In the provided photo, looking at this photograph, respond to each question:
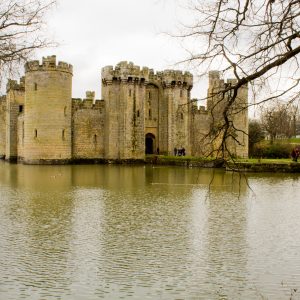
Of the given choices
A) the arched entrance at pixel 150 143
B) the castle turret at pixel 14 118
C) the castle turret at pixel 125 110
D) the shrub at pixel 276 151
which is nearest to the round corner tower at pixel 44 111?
the castle turret at pixel 125 110

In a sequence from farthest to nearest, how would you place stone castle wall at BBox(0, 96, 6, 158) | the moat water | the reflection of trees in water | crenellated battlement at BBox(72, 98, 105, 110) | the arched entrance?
stone castle wall at BBox(0, 96, 6, 158), the arched entrance, crenellated battlement at BBox(72, 98, 105, 110), the reflection of trees in water, the moat water

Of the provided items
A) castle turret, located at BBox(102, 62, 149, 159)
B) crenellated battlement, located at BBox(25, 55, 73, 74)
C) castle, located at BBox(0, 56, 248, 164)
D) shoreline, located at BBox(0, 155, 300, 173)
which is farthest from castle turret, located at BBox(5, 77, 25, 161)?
castle turret, located at BBox(102, 62, 149, 159)

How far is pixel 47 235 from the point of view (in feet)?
33.8

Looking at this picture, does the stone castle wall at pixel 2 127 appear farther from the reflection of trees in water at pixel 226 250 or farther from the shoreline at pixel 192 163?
the reflection of trees in water at pixel 226 250

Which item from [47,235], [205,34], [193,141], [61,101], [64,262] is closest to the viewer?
[205,34]

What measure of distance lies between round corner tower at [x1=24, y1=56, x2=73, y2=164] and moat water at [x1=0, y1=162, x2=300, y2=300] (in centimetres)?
1760

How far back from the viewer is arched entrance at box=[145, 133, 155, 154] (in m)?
39.8

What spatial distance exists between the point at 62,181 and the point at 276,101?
53.1ft

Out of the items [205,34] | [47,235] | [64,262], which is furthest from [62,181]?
[205,34]

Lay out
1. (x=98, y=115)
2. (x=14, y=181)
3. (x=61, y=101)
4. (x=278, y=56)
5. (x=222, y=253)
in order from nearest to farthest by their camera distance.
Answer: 1. (x=278, y=56)
2. (x=222, y=253)
3. (x=14, y=181)
4. (x=61, y=101)
5. (x=98, y=115)

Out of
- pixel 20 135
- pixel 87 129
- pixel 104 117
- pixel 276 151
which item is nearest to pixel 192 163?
pixel 104 117

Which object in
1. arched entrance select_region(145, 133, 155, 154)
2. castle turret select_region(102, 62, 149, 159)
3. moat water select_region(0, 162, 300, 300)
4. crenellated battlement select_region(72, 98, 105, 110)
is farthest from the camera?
arched entrance select_region(145, 133, 155, 154)

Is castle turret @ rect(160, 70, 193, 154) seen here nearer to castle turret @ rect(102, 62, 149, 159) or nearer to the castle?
the castle

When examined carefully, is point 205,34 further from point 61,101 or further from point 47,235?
point 61,101
